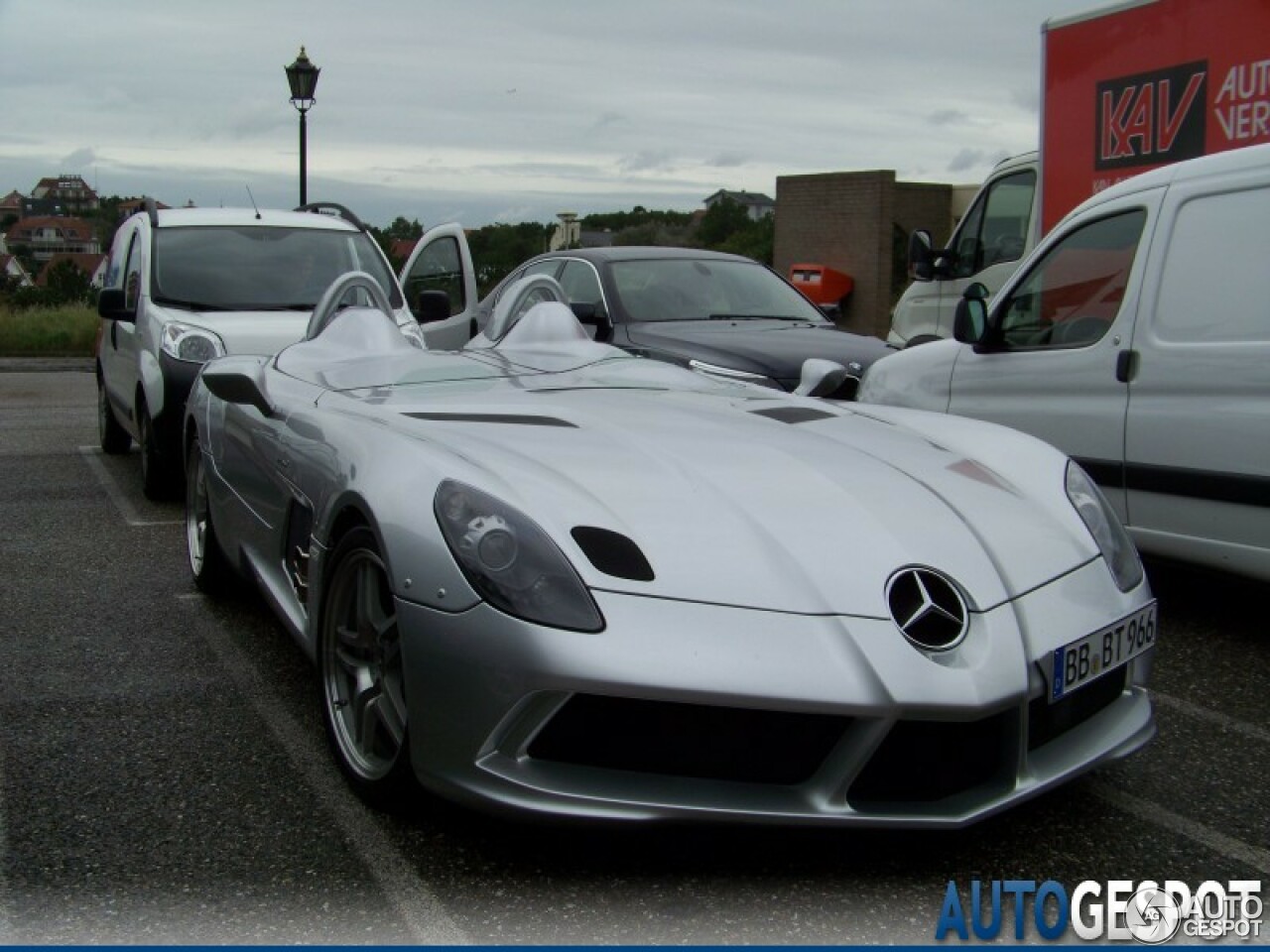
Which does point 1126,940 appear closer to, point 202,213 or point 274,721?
point 274,721

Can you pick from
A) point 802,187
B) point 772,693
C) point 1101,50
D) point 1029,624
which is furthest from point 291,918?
point 802,187

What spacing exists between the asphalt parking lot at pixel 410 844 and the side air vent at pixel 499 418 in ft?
2.99

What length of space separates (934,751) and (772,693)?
1.24ft

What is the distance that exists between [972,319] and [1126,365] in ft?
2.91

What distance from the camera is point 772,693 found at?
A: 275 cm

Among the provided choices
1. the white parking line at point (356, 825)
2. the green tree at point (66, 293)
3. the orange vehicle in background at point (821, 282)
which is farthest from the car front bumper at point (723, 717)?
the green tree at point (66, 293)

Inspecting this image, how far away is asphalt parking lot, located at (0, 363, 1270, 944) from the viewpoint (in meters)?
2.82

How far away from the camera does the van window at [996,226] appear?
33.2ft

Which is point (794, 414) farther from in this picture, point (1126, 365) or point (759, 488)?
point (1126, 365)

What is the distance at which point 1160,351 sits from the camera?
5.18 m

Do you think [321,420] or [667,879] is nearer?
[667,879]

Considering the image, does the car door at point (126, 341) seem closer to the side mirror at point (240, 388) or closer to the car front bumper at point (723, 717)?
the side mirror at point (240, 388)

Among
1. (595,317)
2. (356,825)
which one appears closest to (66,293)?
(595,317)

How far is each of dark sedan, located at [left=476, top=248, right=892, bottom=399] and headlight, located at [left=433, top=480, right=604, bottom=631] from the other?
5.05 m
